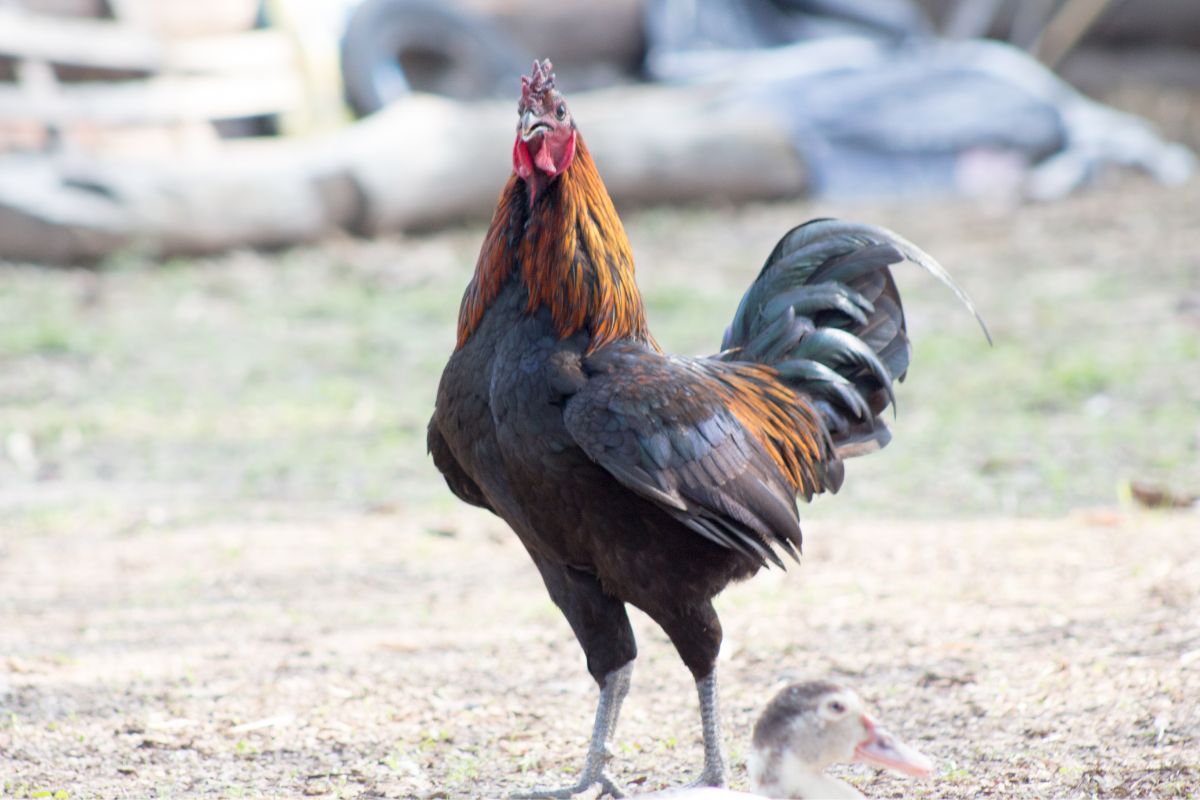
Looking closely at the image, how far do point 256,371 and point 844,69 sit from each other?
7.98 meters

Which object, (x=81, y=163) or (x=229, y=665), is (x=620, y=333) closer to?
(x=229, y=665)

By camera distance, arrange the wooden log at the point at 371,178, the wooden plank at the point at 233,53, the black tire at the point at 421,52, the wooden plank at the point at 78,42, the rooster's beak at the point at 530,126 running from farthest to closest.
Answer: the black tire at the point at 421,52 → the wooden plank at the point at 233,53 → the wooden plank at the point at 78,42 → the wooden log at the point at 371,178 → the rooster's beak at the point at 530,126

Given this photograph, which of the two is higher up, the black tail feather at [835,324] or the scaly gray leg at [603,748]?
the black tail feather at [835,324]

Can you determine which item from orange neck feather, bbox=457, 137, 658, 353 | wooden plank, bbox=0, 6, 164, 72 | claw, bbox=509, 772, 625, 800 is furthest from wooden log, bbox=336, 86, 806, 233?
claw, bbox=509, 772, 625, 800

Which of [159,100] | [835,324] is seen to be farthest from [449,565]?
[159,100]

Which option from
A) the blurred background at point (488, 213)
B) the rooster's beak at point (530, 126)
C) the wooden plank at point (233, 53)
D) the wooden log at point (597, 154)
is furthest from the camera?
the wooden plank at point (233, 53)

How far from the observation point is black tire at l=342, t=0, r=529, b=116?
50.1ft

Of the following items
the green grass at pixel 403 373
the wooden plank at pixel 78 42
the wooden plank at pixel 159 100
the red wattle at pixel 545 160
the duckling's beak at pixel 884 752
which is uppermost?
the wooden plank at pixel 78 42

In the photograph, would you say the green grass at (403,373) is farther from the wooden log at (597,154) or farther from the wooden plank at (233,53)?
the wooden plank at (233,53)

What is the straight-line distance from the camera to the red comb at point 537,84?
379cm

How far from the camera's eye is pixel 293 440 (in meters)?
8.15

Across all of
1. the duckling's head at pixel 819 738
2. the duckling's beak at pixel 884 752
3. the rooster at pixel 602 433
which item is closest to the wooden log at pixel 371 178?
the rooster at pixel 602 433

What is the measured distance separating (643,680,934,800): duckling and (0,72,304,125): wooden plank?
10.6 m

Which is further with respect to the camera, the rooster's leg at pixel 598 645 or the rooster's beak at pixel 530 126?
the rooster's leg at pixel 598 645
